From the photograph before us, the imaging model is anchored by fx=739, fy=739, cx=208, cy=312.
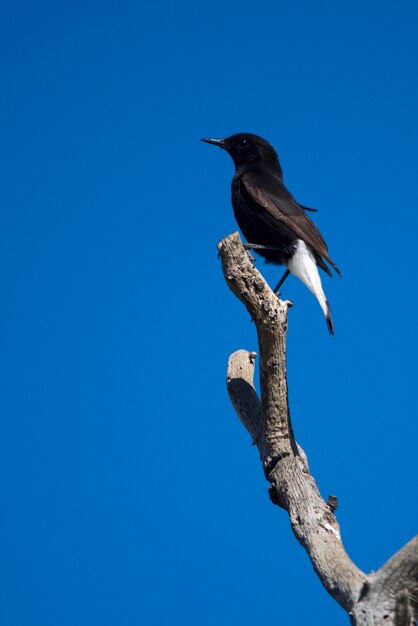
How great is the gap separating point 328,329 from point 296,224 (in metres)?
0.89

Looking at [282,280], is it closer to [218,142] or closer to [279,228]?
[279,228]

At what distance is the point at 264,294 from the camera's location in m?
4.60

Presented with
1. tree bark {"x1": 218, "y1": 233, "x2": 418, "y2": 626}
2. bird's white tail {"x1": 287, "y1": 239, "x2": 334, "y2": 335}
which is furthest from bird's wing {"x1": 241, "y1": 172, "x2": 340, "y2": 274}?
tree bark {"x1": 218, "y1": 233, "x2": 418, "y2": 626}

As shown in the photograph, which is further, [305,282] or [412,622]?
[305,282]

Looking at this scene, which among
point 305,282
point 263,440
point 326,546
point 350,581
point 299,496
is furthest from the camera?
point 305,282

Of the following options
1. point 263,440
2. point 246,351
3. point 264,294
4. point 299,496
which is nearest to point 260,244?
point 246,351

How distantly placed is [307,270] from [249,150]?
1.53 m

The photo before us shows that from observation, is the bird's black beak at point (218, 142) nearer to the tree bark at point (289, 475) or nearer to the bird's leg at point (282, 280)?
the bird's leg at point (282, 280)

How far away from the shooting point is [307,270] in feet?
17.9

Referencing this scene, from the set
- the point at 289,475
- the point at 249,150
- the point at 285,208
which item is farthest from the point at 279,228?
the point at 289,475

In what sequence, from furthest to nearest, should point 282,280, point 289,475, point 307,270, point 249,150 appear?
point 249,150 → point 282,280 → point 307,270 → point 289,475

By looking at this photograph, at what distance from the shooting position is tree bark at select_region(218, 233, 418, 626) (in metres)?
3.21

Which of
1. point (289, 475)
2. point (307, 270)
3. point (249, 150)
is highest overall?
point (249, 150)

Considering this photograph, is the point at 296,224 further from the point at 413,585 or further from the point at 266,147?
the point at 413,585
